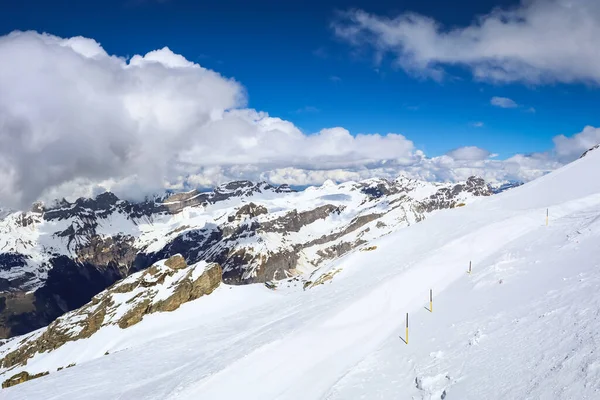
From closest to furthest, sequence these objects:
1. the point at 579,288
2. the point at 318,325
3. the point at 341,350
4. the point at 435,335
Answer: the point at 579,288 → the point at 435,335 → the point at 341,350 → the point at 318,325

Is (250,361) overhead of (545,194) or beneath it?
beneath

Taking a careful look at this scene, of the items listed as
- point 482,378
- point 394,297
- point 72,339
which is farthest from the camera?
point 72,339

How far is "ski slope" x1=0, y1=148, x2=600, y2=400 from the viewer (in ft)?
44.0

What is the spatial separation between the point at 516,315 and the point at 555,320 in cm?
260

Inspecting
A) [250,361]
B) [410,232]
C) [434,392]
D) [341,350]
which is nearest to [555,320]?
[434,392]

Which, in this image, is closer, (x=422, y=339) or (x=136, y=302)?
(x=422, y=339)

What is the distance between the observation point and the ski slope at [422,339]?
13406 millimetres

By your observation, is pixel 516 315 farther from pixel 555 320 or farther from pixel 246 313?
pixel 246 313

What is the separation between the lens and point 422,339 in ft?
65.9

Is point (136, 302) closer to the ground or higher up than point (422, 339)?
higher up

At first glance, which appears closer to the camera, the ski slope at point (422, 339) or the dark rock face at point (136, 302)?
the ski slope at point (422, 339)

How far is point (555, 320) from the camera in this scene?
15055 mm

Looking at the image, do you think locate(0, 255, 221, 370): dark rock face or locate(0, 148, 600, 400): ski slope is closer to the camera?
locate(0, 148, 600, 400): ski slope

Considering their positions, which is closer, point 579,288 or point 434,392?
point 434,392
